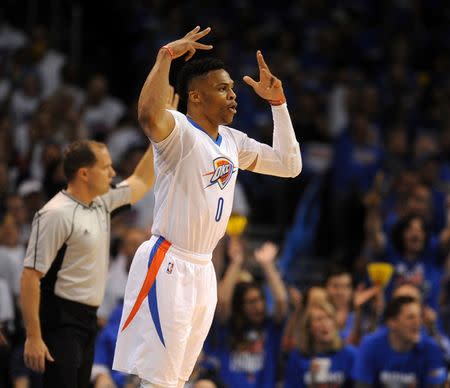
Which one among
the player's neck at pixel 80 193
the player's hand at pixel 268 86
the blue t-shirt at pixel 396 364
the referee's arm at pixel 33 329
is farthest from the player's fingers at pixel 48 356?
the blue t-shirt at pixel 396 364

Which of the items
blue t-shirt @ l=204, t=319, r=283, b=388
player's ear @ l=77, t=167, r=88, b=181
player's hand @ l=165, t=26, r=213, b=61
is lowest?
blue t-shirt @ l=204, t=319, r=283, b=388

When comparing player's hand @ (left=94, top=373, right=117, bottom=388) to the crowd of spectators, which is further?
the crowd of spectators

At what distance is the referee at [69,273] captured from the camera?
5684mm

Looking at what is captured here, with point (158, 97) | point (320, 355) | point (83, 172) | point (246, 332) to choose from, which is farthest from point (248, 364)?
point (158, 97)

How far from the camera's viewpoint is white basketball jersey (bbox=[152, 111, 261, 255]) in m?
5.00

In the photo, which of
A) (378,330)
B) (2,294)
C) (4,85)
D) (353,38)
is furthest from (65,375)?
(353,38)

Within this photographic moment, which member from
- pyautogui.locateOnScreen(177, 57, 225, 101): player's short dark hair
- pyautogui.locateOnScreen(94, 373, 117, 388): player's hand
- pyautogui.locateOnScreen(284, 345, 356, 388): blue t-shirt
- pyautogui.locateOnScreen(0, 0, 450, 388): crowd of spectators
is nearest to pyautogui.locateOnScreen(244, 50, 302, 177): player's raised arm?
pyautogui.locateOnScreen(177, 57, 225, 101): player's short dark hair

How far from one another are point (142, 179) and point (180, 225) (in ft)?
4.44

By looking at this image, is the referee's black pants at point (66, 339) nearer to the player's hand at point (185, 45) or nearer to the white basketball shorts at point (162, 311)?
the white basketball shorts at point (162, 311)

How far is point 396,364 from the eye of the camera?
26.0 feet

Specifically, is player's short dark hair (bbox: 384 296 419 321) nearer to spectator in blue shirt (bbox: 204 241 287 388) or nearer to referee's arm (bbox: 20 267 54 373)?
spectator in blue shirt (bbox: 204 241 287 388)

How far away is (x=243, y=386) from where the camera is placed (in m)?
8.22

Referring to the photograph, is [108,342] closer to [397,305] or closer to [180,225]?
[397,305]

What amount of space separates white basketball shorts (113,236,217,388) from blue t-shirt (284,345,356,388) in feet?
10.3
